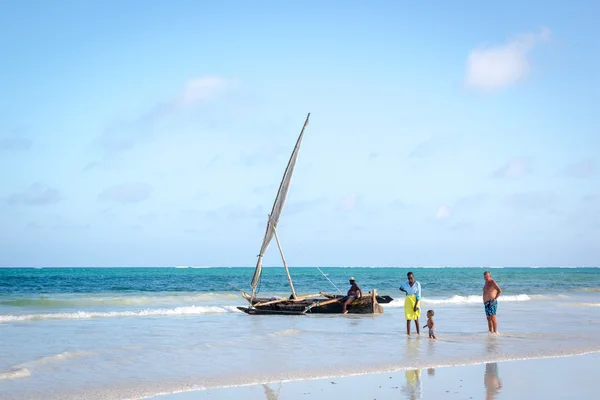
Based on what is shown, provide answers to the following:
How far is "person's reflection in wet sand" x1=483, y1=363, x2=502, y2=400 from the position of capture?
927 centimetres

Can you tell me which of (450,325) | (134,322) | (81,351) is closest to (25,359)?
(81,351)

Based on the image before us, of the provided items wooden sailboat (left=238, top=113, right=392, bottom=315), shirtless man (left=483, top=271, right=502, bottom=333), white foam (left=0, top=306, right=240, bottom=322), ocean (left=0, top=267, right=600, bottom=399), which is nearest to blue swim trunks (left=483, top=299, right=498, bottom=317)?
shirtless man (left=483, top=271, right=502, bottom=333)

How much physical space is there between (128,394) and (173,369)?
229 cm

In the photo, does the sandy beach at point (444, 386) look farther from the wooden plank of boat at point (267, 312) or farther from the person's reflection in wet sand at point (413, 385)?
the wooden plank of boat at point (267, 312)

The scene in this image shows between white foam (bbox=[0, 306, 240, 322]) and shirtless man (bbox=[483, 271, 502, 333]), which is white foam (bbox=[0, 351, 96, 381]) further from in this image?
white foam (bbox=[0, 306, 240, 322])

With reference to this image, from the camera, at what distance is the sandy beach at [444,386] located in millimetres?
9297

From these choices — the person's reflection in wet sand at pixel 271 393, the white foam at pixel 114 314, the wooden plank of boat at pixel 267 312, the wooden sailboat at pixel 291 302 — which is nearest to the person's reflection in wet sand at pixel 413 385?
the person's reflection in wet sand at pixel 271 393

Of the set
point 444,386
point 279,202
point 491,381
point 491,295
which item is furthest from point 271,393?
point 279,202

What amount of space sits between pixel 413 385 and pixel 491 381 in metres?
1.41

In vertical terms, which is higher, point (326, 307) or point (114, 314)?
point (326, 307)

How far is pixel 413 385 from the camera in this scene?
10.0m

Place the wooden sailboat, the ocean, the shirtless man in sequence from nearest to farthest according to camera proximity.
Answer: the ocean
the shirtless man
the wooden sailboat

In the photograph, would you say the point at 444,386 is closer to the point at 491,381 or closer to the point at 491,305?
the point at 491,381

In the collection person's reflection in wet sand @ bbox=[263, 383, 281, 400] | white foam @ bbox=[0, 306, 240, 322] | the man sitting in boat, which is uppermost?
the man sitting in boat
